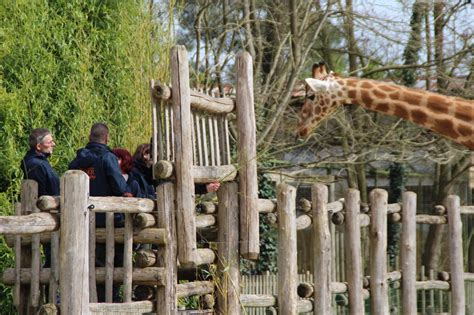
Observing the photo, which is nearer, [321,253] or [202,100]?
[202,100]

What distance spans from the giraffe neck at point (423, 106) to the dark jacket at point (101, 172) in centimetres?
264

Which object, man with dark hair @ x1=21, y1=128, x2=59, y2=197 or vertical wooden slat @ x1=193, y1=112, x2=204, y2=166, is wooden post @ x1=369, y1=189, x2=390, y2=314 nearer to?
vertical wooden slat @ x1=193, y1=112, x2=204, y2=166

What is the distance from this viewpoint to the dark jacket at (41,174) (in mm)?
9195

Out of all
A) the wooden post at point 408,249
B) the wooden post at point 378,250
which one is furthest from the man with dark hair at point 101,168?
the wooden post at point 408,249

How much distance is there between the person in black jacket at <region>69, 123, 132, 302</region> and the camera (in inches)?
351

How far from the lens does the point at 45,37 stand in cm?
1183

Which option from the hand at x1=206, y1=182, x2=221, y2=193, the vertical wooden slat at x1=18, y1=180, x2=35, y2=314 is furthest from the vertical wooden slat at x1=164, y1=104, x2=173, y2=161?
the vertical wooden slat at x1=18, y1=180, x2=35, y2=314

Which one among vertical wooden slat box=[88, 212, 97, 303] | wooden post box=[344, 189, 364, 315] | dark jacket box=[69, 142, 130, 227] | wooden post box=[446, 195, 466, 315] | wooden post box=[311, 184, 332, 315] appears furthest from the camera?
wooden post box=[446, 195, 466, 315]

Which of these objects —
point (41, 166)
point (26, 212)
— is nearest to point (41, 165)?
point (41, 166)

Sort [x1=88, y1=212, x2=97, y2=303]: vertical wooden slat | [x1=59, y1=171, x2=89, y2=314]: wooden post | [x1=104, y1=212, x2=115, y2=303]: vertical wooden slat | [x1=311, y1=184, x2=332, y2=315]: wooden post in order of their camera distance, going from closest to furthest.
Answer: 1. [x1=59, y1=171, x2=89, y2=314]: wooden post
2. [x1=88, y1=212, x2=97, y2=303]: vertical wooden slat
3. [x1=104, y1=212, x2=115, y2=303]: vertical wooden slat
4. [x1=311, y1=184, x2=332, y2=315]: wooden post

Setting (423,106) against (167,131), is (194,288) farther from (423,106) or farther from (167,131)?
(423,106)

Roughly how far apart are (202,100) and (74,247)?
2.18 m

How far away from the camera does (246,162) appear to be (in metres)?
9.71

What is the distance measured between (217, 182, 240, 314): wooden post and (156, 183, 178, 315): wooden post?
32.4 inches
